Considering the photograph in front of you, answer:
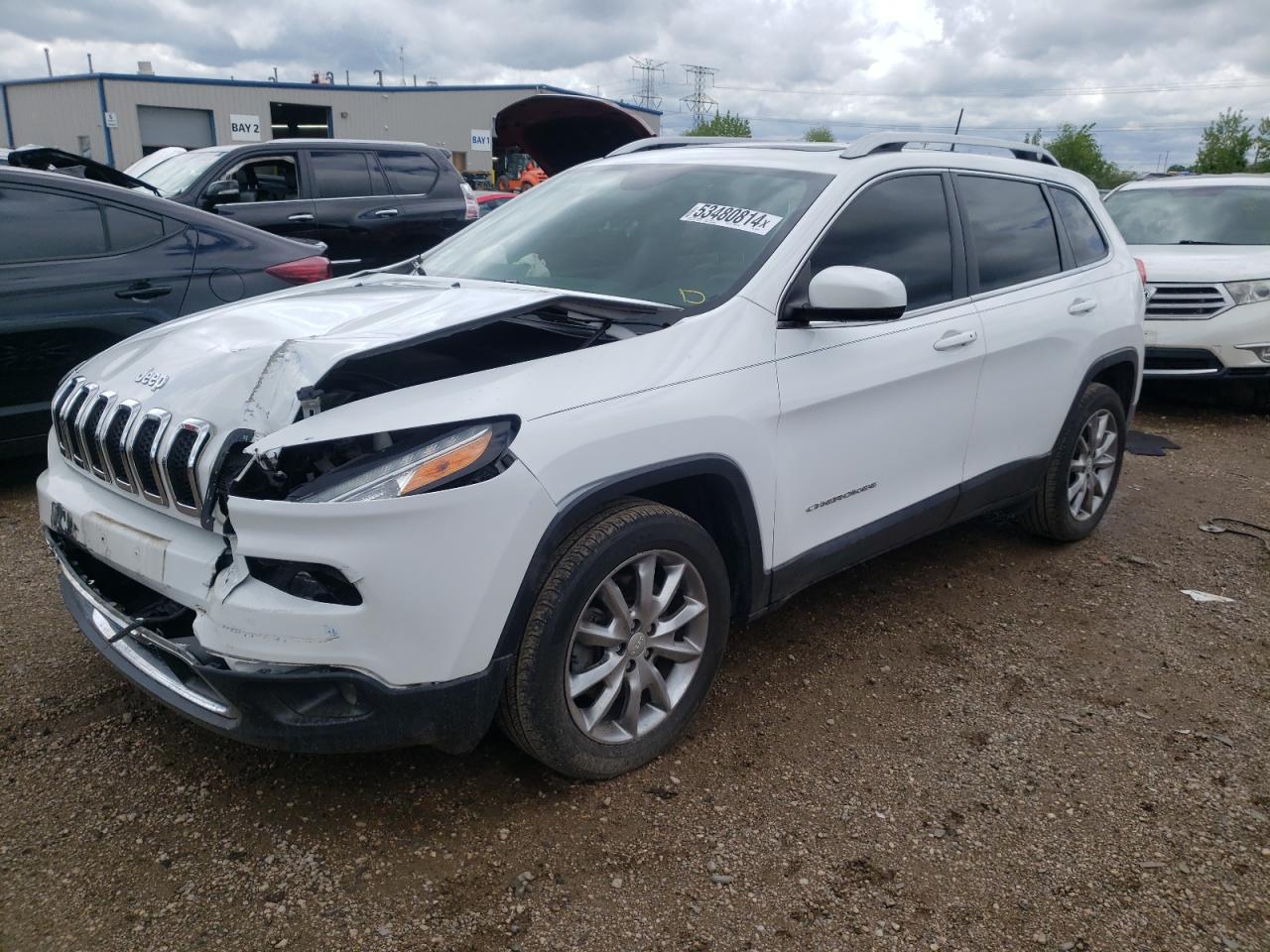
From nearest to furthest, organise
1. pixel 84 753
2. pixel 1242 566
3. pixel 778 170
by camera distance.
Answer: pixel 84 753
pixel 778 170
pixel 1242 566

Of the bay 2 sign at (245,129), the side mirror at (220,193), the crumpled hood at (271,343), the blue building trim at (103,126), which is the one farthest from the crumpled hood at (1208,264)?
the blue building trim at (103,126)

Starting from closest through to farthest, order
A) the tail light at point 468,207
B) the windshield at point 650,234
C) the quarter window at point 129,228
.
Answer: the windshield at point 650,234
the quarter window at point 129,228
the tail light at point 468,207

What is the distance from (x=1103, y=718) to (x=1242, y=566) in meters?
2.01

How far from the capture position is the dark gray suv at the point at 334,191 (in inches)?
327

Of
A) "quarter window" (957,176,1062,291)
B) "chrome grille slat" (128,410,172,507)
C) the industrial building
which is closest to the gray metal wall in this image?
the industrial building

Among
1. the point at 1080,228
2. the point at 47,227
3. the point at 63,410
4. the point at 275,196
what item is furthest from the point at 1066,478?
the point at 275,196

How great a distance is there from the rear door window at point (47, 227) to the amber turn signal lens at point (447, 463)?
370cm

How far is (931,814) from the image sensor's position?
8.89ft

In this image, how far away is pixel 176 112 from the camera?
128 feet

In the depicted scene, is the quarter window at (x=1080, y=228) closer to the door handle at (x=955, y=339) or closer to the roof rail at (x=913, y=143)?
the roof rail at (x=913, y=143)

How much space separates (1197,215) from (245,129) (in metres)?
37.0

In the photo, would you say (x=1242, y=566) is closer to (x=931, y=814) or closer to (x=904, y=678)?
(x=904, y=678)

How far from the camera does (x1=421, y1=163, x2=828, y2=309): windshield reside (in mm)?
3078

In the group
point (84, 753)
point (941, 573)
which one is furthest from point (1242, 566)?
point (84, 753)
